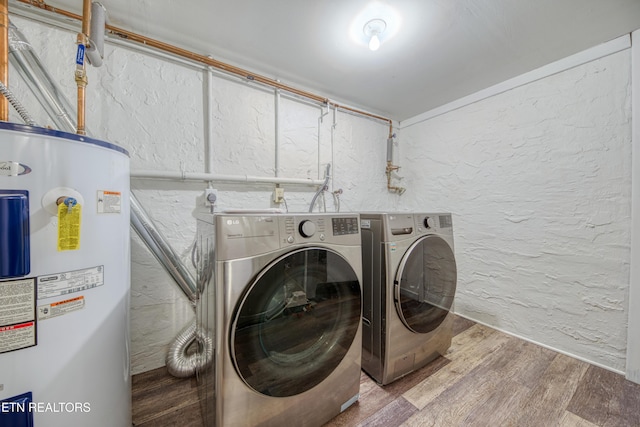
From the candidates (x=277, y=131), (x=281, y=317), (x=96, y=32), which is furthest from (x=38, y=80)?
(x=281, y=317)

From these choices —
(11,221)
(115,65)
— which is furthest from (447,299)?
(115,65)

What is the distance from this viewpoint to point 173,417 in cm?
109

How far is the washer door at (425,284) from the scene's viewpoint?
50.3 inches

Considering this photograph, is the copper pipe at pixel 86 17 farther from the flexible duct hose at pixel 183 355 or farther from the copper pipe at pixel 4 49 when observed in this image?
the flexible duct hose at pixel 183 355

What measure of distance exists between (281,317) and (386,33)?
65.2 inches

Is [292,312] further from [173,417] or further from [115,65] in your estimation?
[115,65]

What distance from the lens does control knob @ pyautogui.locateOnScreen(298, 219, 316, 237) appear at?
36.1 inches

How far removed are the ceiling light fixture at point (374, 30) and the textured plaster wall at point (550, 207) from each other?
1268 mm

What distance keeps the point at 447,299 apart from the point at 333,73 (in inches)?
72.4

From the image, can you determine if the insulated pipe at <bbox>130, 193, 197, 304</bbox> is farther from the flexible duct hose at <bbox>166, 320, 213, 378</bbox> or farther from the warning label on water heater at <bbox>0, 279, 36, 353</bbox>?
the warning label on water heater at <bbox>0, 279, 36, 353</bbox>

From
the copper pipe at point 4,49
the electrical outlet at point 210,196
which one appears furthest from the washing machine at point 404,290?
the copper pipe at point 4,49

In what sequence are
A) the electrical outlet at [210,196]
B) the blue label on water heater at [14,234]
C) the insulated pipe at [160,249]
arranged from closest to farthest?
1. the blue label on water heater at [14,234]
2. the insulated pipe at [160,249]
3. the electrical outlet at [210,196]

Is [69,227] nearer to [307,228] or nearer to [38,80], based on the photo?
[307,228]

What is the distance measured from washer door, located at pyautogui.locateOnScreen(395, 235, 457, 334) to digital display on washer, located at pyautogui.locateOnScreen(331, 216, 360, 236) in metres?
0.39
